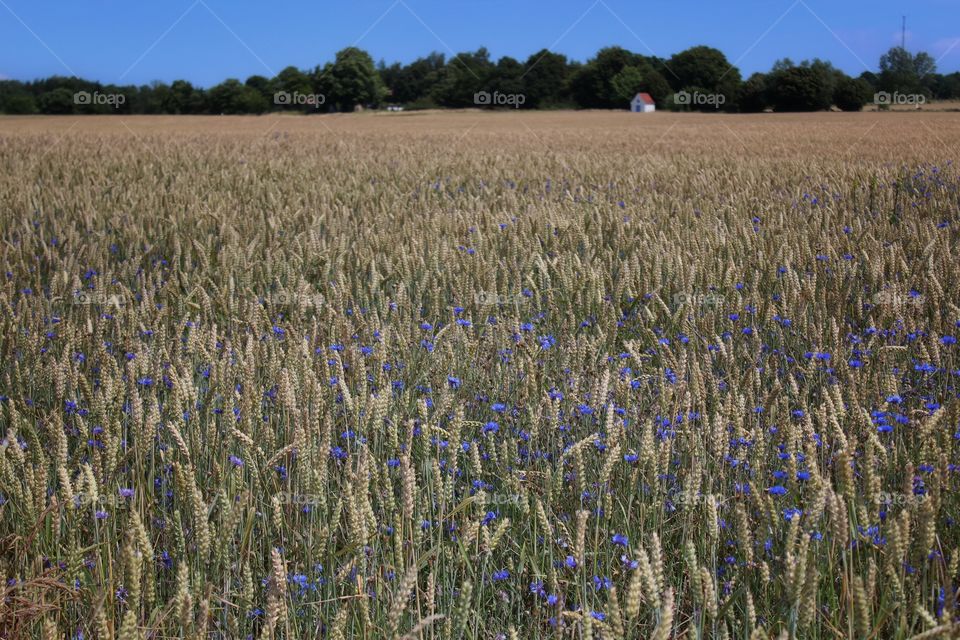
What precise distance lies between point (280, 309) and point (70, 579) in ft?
8.76

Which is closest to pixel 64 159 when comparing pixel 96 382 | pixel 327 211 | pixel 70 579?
pixel 327 211

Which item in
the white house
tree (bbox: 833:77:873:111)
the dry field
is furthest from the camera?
the white house

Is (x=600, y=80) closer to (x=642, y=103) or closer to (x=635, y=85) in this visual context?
(x=635, y=85)

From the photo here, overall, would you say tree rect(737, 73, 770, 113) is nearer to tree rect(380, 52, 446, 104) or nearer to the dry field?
tree rect(380, 52, 446, 104)

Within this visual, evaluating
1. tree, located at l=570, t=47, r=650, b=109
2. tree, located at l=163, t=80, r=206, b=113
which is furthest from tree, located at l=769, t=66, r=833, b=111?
tree, located at l=163, t=80, r=206, b=113

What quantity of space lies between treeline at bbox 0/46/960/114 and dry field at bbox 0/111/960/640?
42499 millimetres

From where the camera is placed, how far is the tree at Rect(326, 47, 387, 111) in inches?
2729

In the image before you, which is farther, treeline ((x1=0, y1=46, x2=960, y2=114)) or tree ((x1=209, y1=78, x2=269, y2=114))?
tree ((x1=209, y1=78, x2=269, y2=114))

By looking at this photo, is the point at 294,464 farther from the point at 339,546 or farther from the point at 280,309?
the point at 280,309

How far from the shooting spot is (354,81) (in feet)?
230

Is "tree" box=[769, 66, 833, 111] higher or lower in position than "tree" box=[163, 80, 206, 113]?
lower

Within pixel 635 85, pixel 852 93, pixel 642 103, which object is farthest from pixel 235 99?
pixel 852 93

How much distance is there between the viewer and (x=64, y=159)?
11492 millimetres

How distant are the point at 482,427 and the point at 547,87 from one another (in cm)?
6787
